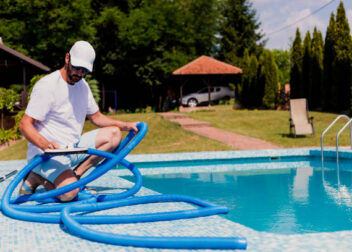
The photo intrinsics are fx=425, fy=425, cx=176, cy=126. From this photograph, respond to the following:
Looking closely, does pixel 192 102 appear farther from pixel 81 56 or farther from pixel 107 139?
pixel 81 56

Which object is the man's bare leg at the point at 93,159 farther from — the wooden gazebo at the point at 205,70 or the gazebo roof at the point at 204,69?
the gazebo roof at the point at 204,69

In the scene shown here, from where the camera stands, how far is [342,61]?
19.9 meters

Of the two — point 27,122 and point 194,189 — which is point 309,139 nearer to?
point 194,189

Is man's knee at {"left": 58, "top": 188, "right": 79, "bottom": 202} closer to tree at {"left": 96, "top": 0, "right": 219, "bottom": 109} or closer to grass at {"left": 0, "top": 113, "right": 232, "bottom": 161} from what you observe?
grass at {"left": 0, "top": 113, "right": 232, "bottom": 161}

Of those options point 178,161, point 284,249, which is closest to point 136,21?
point 178,161

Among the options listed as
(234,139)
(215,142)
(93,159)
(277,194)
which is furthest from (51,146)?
(234,139)

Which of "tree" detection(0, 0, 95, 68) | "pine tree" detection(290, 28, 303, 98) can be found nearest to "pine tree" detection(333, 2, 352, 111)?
"pine tree" detection(290, 28, 303, 98)

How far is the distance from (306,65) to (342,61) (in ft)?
13.4

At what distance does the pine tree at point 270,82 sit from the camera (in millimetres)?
26891

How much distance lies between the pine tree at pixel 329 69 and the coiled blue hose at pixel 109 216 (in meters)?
17.8

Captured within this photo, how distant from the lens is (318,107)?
75.4ft

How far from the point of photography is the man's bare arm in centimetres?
399

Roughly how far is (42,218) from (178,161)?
689 centimetres

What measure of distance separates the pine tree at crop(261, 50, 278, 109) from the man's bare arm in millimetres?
23938
